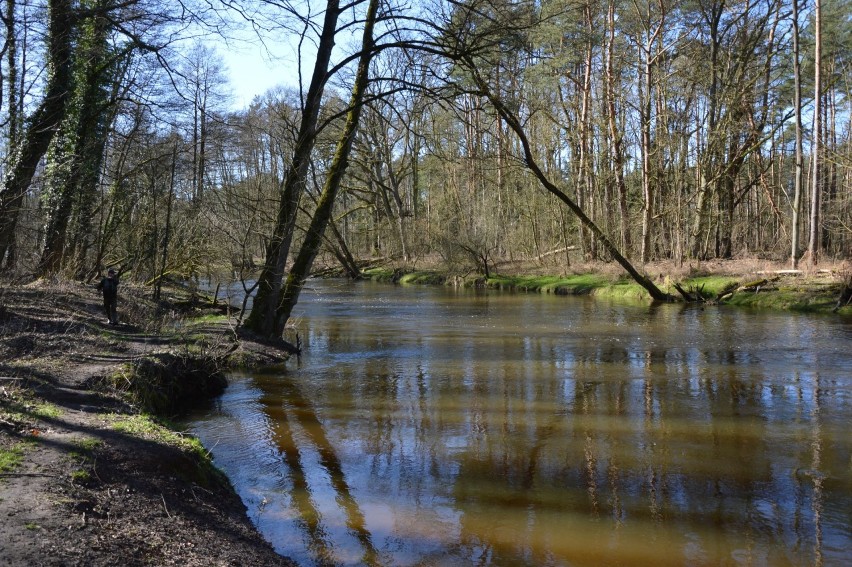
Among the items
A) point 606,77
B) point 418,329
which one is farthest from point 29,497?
point 606,77

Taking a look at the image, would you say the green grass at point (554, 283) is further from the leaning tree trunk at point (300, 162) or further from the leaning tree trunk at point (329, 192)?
the leaning tree trunk at point (300, 162)

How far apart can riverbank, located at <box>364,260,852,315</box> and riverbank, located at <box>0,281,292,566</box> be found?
18.7 m

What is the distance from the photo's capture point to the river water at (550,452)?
199 inches

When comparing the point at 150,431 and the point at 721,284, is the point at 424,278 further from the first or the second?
the point at 150,431

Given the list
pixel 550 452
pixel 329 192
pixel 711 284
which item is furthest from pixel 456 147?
pixel 550 452

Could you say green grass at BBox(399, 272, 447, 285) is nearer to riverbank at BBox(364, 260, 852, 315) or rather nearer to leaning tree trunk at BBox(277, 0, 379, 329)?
riverbank at BBox(364, 260, 852, 315)

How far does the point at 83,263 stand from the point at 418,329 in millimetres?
10197

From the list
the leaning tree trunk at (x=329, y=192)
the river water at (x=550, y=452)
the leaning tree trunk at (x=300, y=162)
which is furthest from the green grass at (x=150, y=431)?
the leaning tree trunk at (x=329, y=192)

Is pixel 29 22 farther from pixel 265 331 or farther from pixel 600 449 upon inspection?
pixel 600 449

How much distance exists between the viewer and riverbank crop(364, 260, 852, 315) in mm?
20500

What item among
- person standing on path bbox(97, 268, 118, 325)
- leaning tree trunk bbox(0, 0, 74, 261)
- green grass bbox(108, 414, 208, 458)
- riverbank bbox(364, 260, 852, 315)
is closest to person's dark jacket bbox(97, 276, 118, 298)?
person standing on path bbox(97, 268, 118, 325)

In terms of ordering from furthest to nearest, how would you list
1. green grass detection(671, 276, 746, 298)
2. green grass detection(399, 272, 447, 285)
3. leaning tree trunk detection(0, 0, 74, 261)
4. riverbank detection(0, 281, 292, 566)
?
1. green grass detection(399, 272, 447, 285)
2. green grass detection(671, 276, 746, 298)
3. leaning tree trunk detection(0, 0, 74, 261)
4. riverbank detection(0, 281, 292, 566)

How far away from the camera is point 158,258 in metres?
21.2

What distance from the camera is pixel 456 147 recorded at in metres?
40.0
